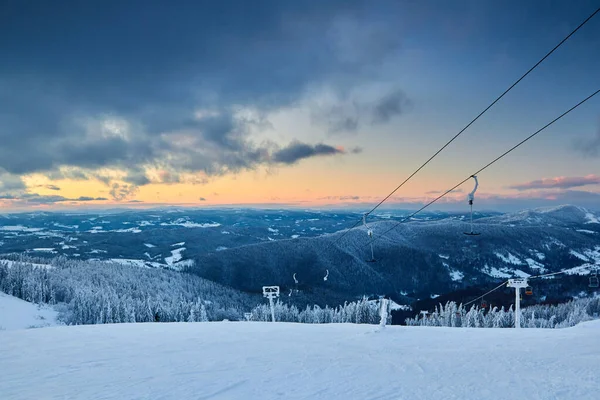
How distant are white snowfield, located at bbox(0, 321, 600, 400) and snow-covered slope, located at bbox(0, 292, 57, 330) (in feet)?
217

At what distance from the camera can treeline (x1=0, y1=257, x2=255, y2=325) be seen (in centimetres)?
7569

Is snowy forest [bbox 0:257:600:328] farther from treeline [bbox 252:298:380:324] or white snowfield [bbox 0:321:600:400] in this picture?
white snowfield [bbox 0:321:600:400]

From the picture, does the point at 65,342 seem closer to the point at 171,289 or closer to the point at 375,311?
the point at 375,311

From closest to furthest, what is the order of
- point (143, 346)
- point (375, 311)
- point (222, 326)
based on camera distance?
point (143, 346) → point (222, 326) → point (375, 311)

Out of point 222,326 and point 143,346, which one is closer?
point 143,346

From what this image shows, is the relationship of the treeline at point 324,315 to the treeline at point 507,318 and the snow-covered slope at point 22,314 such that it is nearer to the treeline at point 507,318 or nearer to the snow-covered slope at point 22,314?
the treeline at point 507,318

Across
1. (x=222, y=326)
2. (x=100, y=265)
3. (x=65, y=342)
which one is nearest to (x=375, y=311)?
(x=222, y=326)

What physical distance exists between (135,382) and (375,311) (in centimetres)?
8659

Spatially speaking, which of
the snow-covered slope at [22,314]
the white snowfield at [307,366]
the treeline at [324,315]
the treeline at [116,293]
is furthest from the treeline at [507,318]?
the snow-covered slope at [22,314]

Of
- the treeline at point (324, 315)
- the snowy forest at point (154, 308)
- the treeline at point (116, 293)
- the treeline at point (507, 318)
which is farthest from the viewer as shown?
the treeline at point (324, 315)

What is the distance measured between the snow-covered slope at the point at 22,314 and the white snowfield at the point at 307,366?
66046 millimetres

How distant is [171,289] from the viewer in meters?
132

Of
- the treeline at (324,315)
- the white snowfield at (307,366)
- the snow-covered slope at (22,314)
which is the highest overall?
the white snowfield at (307,366)

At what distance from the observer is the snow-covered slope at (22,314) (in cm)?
6412
